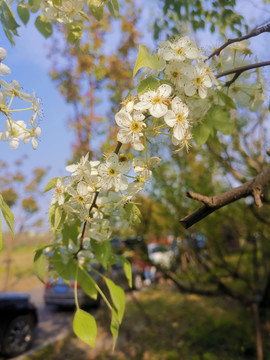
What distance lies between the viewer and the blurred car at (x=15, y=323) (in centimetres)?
524

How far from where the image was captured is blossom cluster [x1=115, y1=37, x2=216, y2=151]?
97 centimetres

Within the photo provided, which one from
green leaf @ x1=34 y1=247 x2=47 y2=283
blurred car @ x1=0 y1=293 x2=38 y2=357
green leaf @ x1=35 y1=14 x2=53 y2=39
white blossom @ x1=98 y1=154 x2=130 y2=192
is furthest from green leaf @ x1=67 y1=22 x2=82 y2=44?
blurred car @ x1=0 y1=293 x2=38 y2=357

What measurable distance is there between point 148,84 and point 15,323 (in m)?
5.63

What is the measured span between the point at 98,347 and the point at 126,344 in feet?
1.57

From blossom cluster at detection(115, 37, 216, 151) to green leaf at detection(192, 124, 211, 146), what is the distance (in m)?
0.17

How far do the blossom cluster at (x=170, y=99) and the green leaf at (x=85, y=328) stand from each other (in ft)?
1.93

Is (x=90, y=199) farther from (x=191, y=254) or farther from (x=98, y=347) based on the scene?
(x=98, y=347)

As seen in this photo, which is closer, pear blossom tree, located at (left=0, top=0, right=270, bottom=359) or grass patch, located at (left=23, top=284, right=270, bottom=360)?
pear blossom tree, located at (left=0, top=0, right=270, bottom=359)

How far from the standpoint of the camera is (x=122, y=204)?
1.08m

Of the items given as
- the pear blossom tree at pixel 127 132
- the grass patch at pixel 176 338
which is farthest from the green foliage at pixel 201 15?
the grass patch at pixel 176 338

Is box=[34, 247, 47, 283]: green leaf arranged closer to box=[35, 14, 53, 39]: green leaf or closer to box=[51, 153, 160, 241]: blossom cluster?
box=[51, 153, 160, 241]: blossom cluster

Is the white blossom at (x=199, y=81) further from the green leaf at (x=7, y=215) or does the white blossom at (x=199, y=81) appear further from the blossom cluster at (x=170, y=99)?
A: the green leaf at (x=7, y=215)

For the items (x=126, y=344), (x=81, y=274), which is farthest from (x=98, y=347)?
(x=81, y=274)

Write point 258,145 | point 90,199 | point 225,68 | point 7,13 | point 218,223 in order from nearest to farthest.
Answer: point 90,199, point 7,13, point 225,68, point 258,145, point 218,223
